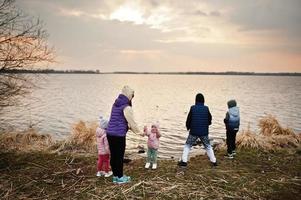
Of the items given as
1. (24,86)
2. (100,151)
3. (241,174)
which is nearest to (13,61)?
(24,86)

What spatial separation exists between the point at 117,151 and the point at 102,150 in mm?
824

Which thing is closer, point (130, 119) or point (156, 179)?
point (130, 119)

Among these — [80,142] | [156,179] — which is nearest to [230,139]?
[156,179]

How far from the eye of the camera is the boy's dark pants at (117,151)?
29.7 feet

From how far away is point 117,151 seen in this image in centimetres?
921

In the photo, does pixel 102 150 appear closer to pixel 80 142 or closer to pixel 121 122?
pixel 121 122

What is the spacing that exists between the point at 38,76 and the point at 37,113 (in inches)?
888

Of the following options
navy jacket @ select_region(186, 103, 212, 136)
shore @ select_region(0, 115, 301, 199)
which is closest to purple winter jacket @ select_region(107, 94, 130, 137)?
shore @ select_region(0, 115, 301, 199)

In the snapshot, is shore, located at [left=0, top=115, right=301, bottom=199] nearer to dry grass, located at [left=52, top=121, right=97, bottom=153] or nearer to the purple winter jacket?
dry grass, located at [left=52, top=121, right=97, bottom=153]

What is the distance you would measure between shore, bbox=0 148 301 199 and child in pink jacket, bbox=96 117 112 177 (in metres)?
0.29

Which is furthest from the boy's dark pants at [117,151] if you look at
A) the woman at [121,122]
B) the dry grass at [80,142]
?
the dry grass at [80,142]

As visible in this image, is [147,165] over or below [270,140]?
below

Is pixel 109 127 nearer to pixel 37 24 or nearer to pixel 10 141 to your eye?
pixel 37 24

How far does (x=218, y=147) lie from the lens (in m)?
14.3
